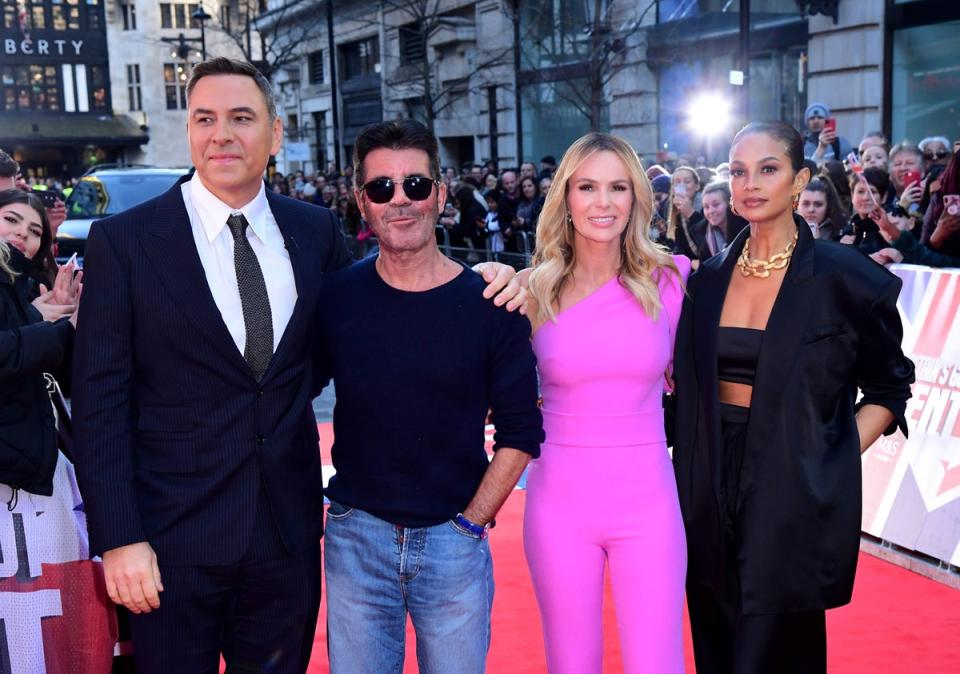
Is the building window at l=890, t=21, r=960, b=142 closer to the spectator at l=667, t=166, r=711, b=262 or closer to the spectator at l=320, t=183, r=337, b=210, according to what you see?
the spectator at l=667, t=166, r=711, b=262

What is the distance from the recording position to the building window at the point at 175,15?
67312 mm

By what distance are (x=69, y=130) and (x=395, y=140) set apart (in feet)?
233

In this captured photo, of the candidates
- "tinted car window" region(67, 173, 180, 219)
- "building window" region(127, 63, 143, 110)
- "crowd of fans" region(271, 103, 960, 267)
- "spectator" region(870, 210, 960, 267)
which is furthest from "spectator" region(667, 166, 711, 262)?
"building window" region(127, 63, 143, 110)

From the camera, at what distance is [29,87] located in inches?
2707

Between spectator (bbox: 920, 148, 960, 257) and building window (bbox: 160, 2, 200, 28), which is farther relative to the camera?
building window (bbox: 160, 2, 200, 28)

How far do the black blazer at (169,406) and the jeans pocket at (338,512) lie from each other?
0.54 ft

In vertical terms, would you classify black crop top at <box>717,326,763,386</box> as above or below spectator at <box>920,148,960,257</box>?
below

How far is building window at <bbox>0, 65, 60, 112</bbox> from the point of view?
68250 millimetres

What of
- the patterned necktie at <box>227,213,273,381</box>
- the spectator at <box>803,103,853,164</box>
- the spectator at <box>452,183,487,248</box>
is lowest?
the spectator at <box>452,183,487,248</box>

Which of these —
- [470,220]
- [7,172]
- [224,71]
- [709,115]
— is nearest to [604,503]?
[224,71]

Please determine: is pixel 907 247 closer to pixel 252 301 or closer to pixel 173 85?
pixel 252 301

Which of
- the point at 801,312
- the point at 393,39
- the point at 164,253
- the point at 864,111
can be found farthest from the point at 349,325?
the point at 393,39

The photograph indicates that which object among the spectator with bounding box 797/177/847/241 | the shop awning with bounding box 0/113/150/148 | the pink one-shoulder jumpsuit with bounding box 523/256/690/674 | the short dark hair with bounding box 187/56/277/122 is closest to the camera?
the short dark hair with bounding box 187/56/277/122

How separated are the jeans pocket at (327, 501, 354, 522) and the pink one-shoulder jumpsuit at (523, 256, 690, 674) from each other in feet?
2.16
